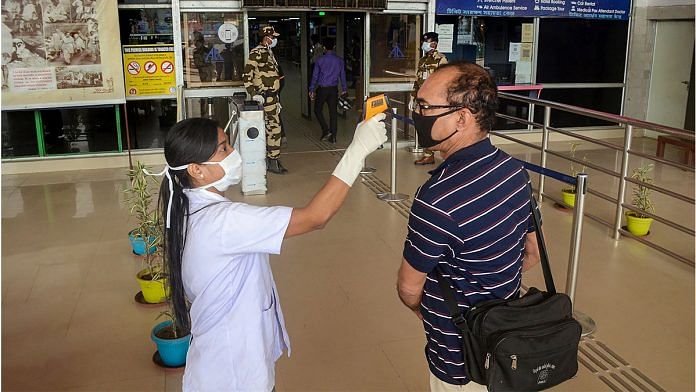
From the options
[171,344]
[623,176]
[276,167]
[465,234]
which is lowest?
[171,344]

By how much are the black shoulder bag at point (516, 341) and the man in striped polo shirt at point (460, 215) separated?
0.05m

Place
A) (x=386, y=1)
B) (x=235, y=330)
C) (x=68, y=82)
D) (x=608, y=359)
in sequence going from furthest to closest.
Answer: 1. (x=386, y=1)
2. (x=68, y=82)
3. (x=608, y=359)
4. (x=235, y=330)

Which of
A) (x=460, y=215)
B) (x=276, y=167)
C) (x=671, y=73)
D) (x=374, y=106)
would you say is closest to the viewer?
(x=460, y=215)

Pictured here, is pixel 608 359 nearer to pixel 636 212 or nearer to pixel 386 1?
pixel 636 212

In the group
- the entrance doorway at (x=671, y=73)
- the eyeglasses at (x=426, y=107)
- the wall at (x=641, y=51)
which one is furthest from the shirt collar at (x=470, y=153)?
the entrance doorway at (x=671, y=73)

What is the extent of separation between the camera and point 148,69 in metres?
7.73

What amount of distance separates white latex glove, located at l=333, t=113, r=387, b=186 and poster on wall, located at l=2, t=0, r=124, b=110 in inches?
249

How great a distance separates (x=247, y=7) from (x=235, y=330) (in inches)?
250

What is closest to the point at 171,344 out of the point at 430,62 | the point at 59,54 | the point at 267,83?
the point at 267,83

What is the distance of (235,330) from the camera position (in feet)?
6.12

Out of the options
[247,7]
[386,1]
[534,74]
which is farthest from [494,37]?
[247,7]

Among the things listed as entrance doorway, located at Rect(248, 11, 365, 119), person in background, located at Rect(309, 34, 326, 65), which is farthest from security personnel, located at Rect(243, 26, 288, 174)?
person in background, located at Rect(309, 34, 326, 65)

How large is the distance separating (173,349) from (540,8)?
7752mm

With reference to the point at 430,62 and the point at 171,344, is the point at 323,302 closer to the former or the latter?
the point at 171,344
